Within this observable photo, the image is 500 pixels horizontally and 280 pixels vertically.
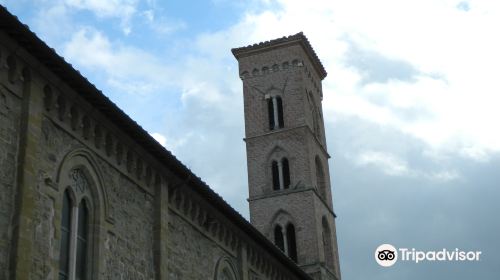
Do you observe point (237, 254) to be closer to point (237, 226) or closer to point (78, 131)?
point (237, 226)

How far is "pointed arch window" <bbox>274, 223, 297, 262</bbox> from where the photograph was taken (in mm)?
33656

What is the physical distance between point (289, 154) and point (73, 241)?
22247 mm

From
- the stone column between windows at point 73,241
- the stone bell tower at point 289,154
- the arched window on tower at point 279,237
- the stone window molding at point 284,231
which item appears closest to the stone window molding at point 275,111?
→ the stone bell tower at point 289,154

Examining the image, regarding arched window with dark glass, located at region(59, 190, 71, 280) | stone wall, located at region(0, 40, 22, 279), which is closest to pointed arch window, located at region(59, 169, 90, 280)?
arched window with dark glass, located at region(59, 190, 71, 280)

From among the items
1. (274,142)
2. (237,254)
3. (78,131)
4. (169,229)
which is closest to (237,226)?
(237,254)

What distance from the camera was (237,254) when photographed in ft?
68.5

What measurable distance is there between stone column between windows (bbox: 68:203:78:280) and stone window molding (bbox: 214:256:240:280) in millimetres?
6126

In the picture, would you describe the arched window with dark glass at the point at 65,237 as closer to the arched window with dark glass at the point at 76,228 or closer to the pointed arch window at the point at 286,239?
the arched window with dark glass at the point at 76,228

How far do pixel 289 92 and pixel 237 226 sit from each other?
1646 cm

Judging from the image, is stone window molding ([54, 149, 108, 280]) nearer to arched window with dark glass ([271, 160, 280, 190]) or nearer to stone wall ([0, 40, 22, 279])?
stone wall ([0, 40, 22, 279])

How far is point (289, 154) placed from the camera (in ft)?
115

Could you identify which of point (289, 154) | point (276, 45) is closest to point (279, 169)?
point (289, 154)

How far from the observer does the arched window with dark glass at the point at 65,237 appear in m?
13.1

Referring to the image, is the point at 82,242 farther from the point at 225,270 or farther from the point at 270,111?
the point at 270,111
